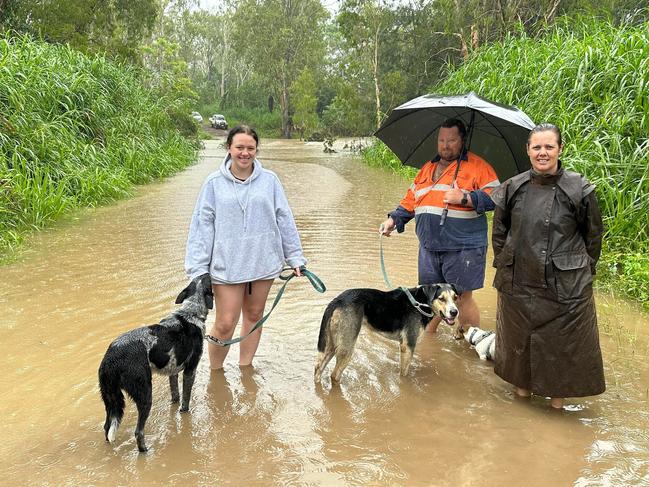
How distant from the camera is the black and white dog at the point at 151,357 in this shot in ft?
10.3

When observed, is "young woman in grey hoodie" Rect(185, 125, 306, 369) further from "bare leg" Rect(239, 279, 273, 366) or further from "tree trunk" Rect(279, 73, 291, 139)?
"tree trunk" Rect(279, 73, 291, 139)

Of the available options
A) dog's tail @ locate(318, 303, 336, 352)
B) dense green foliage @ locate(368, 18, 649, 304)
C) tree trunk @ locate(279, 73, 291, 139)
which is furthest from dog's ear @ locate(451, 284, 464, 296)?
tree trunk @ locate(279, 73, 291, 139)

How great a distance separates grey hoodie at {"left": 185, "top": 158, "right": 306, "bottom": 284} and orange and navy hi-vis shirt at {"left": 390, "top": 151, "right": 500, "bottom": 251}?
4.22 ft

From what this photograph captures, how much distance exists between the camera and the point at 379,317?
4.26 metres

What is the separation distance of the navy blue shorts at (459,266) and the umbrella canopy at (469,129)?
0.88m

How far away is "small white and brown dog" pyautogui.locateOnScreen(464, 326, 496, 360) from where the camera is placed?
15.3ft

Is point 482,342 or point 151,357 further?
point 482,342

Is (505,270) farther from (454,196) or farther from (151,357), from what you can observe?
(151,357)

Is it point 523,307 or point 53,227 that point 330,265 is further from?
point 53,227

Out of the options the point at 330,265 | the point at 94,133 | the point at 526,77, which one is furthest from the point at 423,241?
the point at 94,133

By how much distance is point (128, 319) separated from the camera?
5.44m

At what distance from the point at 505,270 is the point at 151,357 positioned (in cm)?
232

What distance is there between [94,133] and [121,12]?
10.1m

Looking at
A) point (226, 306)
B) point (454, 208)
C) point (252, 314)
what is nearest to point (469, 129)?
point (454, 208)
